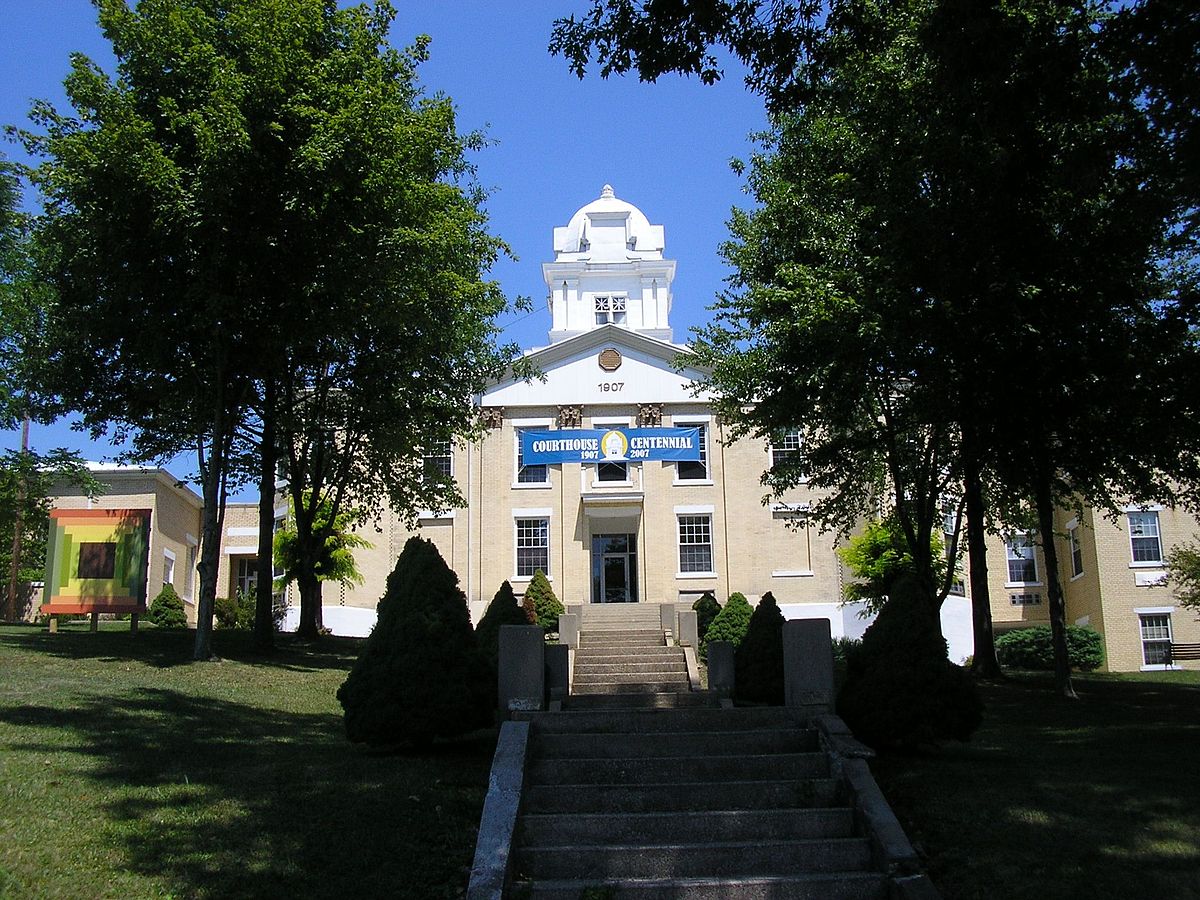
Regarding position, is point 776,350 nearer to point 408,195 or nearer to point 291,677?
point 408,195

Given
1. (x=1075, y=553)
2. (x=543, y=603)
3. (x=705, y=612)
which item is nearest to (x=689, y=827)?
(x=705, y=612)

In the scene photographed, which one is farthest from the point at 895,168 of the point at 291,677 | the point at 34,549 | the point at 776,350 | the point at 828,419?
the point at 34,549

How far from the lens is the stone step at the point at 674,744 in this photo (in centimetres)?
1148

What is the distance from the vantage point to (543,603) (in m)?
35.1

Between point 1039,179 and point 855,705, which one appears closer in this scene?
point 855,705

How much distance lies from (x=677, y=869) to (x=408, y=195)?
48.1ft

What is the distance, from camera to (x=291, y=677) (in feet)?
66.4

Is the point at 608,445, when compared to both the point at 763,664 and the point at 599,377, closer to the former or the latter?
the point at 599,377

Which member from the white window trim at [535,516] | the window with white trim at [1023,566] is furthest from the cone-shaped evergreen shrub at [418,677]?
the window with white trim at [1023,566]

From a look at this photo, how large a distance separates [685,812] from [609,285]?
1859 inches

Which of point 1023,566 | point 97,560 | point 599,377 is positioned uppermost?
point 599,377

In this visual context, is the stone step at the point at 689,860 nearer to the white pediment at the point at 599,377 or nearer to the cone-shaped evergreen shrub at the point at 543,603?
the cone-shaped evergreen shrub at the point at 543,603

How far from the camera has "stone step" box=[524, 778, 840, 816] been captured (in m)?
10.4

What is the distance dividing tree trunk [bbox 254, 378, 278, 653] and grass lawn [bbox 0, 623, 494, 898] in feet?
26.3
